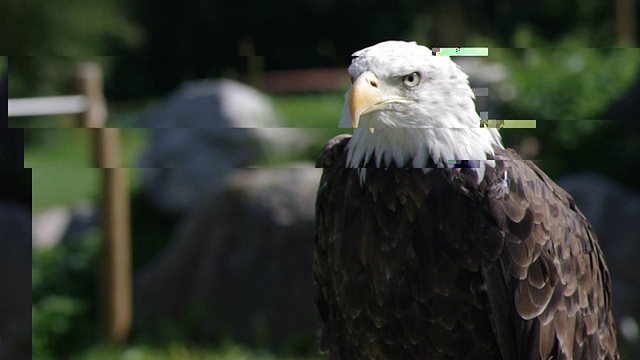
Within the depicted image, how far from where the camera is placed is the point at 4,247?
1280mm

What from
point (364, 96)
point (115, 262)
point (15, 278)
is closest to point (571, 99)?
point (364, 96)

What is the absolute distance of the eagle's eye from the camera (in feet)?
2.83

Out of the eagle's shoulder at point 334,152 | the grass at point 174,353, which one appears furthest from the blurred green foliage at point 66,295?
the eagle's shoulder at point 334,152

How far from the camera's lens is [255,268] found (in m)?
2.63

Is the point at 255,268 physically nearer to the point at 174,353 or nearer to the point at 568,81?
the point at 174,353

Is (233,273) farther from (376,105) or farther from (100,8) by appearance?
(376,105)

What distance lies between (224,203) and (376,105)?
190 cm

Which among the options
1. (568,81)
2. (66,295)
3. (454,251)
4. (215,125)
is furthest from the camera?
(66,295)

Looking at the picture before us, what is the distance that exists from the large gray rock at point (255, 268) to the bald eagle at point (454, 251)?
1.43 meters

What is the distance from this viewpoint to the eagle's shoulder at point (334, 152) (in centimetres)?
117

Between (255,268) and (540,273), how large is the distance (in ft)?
5.40

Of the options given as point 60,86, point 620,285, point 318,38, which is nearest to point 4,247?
point 60,86

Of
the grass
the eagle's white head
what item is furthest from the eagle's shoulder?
the grass

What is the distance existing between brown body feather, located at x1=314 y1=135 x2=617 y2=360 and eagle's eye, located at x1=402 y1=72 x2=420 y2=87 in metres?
0.15
